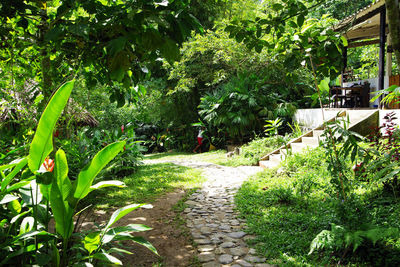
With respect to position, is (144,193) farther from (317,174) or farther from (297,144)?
(297,144)

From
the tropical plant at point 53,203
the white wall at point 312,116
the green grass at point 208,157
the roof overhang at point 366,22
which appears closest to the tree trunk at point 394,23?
the tropical plant at point 53,203

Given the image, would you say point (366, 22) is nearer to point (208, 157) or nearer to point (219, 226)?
point (208, 157)

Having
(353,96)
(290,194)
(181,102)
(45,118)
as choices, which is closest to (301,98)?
(353,96)

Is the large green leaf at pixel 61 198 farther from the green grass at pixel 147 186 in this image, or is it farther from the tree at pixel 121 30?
the green grass at pixel 147 186

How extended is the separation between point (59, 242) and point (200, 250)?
4.49 ft

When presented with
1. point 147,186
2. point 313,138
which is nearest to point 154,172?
point 147,186

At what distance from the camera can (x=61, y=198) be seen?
2.02 meters

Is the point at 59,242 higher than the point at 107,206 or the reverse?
higher

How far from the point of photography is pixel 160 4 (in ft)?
5.22

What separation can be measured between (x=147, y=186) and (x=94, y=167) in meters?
3.57

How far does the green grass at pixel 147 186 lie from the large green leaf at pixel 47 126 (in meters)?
2.57

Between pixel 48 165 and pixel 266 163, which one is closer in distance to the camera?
pixel 48 165

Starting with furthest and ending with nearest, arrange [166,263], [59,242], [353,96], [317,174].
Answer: [353,96] → [317,174] → [166,263] → [59,242]

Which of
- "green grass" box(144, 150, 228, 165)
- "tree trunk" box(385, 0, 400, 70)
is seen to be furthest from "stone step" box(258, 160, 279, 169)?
"tree trunk" box(385, 0, 400, 70)
